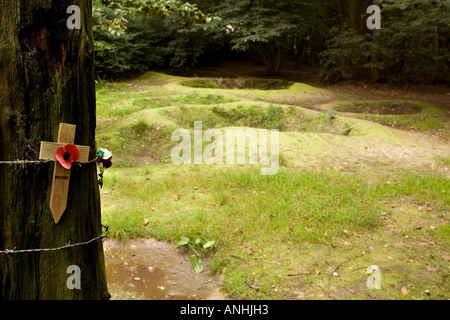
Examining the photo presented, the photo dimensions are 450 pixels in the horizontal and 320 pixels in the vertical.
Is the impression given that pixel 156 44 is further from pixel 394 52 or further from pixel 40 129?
pixel 40 129

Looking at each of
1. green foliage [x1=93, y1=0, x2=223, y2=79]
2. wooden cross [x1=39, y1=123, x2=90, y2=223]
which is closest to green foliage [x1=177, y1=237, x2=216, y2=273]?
wooden cross [x1=39, y1=123, x2=90, y2=223]

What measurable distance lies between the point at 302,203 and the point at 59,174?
3.84 metres

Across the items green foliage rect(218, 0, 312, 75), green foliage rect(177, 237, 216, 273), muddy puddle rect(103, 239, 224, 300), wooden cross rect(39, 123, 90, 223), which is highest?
green foliage rect(218, 0, 312, 75)

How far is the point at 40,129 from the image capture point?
6.97 ft

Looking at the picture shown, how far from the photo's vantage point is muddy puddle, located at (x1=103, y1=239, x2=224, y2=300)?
12.6 ft

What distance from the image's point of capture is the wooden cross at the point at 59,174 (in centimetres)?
211

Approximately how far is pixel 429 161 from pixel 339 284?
457 centimetres

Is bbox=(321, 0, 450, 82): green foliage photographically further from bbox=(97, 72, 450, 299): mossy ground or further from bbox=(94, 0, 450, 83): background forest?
bbox=(97, 72, 450, 299): mossy ground

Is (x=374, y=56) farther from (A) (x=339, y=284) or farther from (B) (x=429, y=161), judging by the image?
(A) (x=339, y=284)

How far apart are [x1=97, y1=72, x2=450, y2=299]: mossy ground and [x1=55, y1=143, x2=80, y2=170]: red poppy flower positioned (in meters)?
2.22

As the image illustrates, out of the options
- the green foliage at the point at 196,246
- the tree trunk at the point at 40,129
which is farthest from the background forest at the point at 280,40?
the tree trunk at the point at 40,129

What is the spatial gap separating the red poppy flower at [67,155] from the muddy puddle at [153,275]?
2.03 metres

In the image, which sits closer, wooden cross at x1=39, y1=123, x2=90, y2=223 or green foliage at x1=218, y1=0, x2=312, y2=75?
wooden cross at x1=39, y1=123, x2=90, y2=223
